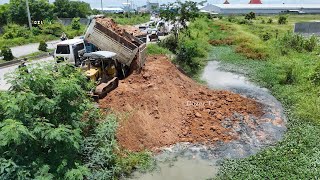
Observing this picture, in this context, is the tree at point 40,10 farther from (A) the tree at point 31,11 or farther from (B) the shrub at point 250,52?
(B) the shrub at point 250,52

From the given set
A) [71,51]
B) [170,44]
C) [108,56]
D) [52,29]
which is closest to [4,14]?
[52,29]

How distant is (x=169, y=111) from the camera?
41.5ft

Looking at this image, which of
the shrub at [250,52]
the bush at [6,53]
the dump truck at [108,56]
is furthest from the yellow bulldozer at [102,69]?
the shrub at [250,52]

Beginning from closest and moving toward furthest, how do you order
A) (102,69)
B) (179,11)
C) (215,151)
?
(215,151) < (102,69) < (179,11)

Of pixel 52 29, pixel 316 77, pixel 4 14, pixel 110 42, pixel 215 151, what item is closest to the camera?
pixel 215 151

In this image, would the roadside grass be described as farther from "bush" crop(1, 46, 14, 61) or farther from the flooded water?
"bush" crop(1, 46, 14, 61)

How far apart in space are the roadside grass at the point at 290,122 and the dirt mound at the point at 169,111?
5.71 feet

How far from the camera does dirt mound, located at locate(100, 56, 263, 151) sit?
35.8 ft

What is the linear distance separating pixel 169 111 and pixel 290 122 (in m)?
5.03

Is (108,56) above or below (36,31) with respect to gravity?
below

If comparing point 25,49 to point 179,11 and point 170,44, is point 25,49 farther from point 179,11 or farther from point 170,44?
point 179,11

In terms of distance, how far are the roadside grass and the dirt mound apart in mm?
1739

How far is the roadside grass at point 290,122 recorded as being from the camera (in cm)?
902

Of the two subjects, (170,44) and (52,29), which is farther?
(52,29)
